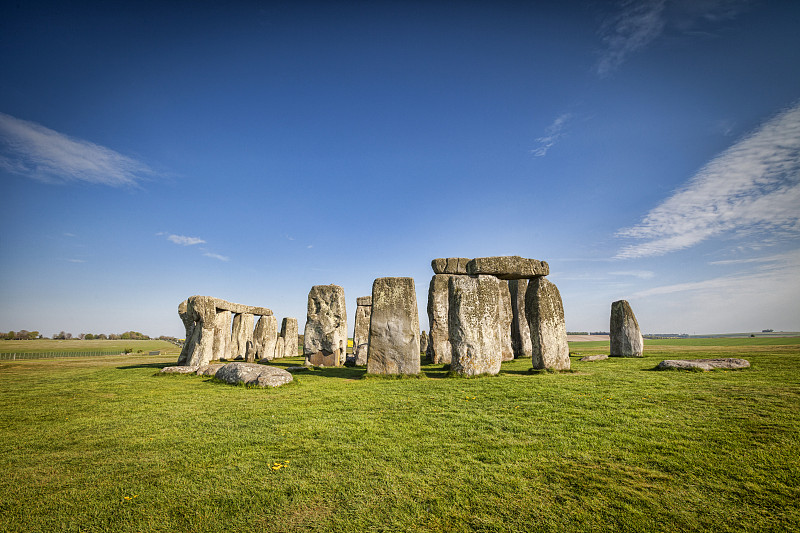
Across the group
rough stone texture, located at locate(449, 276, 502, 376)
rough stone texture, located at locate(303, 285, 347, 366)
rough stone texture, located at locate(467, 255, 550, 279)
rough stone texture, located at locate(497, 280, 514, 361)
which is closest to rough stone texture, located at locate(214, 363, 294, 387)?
rough stone texture, located at locate(449, 276, 502, 376)

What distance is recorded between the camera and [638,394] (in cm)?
697

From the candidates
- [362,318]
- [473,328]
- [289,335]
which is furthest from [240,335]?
[473,328]

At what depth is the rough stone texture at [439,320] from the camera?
16.7 m

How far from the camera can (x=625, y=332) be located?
15.6 meters

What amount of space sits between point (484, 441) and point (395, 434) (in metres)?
1.21

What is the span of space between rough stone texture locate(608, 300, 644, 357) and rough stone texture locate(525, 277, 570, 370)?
6.15m

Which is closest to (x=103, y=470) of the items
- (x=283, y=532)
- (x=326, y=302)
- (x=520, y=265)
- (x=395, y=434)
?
(x=283, y=532)

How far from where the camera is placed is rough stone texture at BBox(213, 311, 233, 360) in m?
18.3

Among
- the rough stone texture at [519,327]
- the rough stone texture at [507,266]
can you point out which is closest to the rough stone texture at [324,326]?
the rough stone texture at [507,266]

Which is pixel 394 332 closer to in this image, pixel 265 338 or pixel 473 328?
pixel 473 328

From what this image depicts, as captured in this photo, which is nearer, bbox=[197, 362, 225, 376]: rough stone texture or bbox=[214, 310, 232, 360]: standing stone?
bbox=[197, 362, 225, 376]: rough stone texture

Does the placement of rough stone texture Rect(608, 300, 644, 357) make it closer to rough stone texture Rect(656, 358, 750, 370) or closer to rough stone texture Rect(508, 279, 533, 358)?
rough stone texture Rect(508, 279, 533, 358)

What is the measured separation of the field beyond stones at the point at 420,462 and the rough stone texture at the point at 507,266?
4.40 m

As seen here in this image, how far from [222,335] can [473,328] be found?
14.2m
